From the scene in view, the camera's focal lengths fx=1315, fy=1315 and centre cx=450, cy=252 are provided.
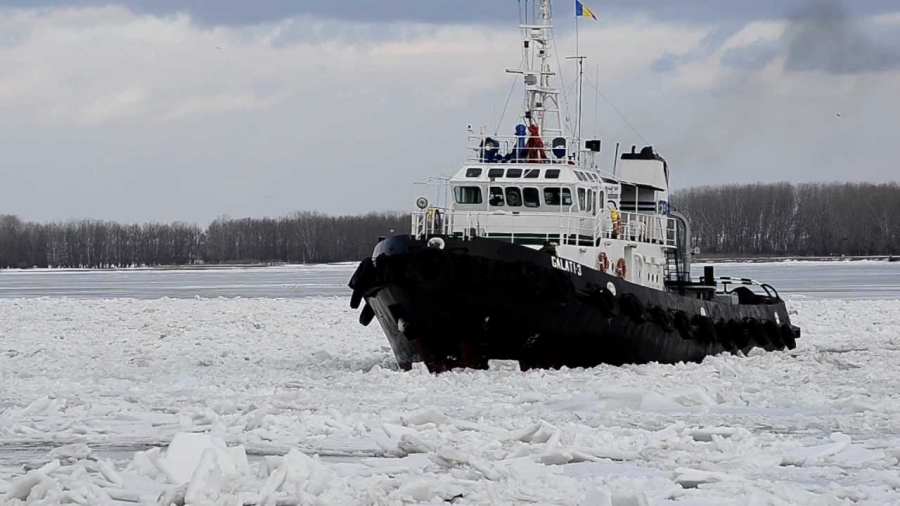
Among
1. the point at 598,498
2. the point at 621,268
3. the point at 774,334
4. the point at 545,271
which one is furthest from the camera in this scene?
the point at 774,334

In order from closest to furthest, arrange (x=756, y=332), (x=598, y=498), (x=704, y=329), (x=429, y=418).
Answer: (x=598, y=498) → (x=429, y=418) → (x=704, y=329) → (x=756, y=332)

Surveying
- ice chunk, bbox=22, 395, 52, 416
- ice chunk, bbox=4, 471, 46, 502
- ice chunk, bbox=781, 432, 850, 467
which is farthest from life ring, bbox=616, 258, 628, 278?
ice chunk, bbox=4, 471, 46, 502

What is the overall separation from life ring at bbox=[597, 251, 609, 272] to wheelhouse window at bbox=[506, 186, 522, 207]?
1431 mm

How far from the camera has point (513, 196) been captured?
19219 mm

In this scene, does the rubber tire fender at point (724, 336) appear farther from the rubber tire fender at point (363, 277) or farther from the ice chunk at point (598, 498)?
the ice chunk at point (598, 498)

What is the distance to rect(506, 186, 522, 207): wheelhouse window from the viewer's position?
63.0 ft

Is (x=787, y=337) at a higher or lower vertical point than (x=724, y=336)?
lower

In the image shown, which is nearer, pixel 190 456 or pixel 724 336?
pixel 190 456

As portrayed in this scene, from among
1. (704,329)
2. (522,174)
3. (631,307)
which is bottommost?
(704,329)

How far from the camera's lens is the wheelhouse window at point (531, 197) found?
19.1m

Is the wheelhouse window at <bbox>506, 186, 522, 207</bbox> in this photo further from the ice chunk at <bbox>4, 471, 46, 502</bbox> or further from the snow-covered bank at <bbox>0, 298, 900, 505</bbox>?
the ice chunk at <bbox>4, 471, 46, 502</bbox>

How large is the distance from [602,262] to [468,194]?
225 centimetres

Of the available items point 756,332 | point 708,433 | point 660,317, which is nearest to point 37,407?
point 708,433

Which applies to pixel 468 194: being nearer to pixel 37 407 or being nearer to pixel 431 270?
pixel 431 270
